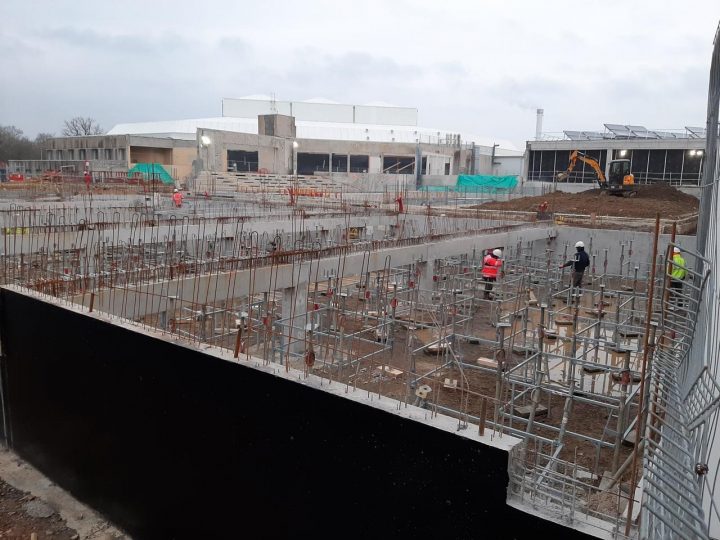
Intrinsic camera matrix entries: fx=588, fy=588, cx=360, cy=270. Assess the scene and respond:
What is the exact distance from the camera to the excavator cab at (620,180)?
29453 millimetres

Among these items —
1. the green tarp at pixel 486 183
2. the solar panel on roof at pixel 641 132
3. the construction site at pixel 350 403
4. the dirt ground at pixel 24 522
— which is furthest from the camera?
the green tarp at pixel 486 183

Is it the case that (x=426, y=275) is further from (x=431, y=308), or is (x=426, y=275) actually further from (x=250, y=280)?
(x=250, y=280)

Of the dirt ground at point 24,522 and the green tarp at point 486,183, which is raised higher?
the green tarp at point 486,183

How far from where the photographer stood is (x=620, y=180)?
97.2 feet

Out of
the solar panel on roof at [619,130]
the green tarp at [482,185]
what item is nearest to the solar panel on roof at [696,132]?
the solar panel on roof at [619,130]

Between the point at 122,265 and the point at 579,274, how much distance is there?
35.0 feet

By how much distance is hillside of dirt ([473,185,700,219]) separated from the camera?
26128mm

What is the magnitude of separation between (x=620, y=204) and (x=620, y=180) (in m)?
2.52

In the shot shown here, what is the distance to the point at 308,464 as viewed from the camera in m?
4.71

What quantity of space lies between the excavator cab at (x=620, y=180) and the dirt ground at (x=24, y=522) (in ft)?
94.4

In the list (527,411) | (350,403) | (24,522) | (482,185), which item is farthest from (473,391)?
(482,185)

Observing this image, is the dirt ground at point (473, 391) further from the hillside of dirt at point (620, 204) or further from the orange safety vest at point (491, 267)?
the hillside of dirt at point (620, 204)

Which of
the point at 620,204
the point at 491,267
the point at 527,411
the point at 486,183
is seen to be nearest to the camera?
the point at 527,411

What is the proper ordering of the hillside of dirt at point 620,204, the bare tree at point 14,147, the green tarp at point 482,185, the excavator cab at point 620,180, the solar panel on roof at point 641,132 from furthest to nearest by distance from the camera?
the bare tree at point 14,147
the green tarp at point 482,185
the solar panel on roof at point 641,132
the excavator cab at point 620,180
the hillside of dirt at point 620,204
